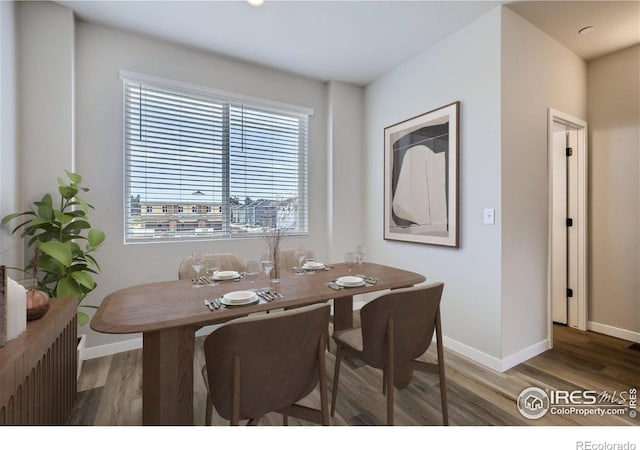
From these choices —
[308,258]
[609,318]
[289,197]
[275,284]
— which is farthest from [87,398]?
Answer: [609,318]

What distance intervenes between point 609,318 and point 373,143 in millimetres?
2950

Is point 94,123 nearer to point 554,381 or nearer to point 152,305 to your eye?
point 152,305

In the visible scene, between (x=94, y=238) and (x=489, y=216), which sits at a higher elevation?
(x=489, y=216)

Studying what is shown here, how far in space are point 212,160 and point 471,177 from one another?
241 centimetres

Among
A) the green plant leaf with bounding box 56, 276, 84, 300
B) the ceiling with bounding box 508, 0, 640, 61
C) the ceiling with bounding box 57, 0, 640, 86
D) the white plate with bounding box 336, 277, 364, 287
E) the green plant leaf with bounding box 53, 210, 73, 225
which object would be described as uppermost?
the ceiling with bounding box 57, 0, 640, 86

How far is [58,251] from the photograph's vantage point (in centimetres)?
172

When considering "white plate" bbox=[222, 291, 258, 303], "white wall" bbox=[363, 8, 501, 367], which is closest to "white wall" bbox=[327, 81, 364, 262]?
"white wall" bbox=[363, 8, 501, 367]

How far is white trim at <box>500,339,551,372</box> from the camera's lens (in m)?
2.25

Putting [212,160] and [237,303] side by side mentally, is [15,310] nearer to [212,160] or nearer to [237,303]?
[237,303]

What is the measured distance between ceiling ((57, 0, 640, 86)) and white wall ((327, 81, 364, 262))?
64 cm

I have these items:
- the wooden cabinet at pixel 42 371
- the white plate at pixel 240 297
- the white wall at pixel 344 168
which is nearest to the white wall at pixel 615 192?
the white wall at pixel 344 168

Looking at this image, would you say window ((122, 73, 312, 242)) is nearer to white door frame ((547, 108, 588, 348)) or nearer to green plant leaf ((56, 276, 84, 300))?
green plant leaf ((56, 276, 84, 300))

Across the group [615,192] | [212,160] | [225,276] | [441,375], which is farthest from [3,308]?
[615,192]

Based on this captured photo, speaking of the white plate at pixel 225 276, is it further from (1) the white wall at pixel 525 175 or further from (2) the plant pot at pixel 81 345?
(1) the white wall at pixel 525 175
